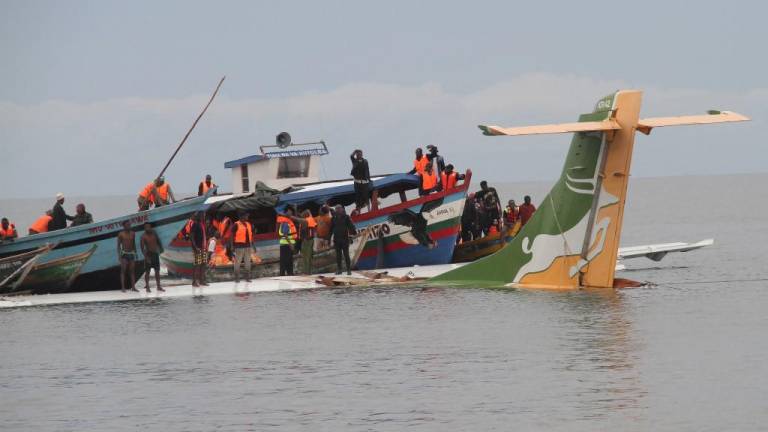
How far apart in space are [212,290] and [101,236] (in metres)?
2.89

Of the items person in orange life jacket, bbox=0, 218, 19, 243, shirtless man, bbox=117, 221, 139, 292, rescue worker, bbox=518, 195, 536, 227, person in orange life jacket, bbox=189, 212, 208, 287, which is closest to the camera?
shirtless man, bbox=117, 221, 139, 292

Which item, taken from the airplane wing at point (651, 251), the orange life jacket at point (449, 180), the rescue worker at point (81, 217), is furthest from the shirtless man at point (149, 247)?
the airplane wing at point (651, 251)

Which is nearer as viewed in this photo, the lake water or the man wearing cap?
the lake water

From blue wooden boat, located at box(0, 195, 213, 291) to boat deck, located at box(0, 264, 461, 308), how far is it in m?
0.87

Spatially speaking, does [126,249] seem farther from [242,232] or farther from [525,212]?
[525,212]

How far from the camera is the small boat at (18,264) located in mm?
28719

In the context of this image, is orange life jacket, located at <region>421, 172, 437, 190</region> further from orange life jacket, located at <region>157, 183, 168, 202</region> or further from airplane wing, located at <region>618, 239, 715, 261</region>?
orange life jacket, located at <region>157, 183, 168, 202</region>

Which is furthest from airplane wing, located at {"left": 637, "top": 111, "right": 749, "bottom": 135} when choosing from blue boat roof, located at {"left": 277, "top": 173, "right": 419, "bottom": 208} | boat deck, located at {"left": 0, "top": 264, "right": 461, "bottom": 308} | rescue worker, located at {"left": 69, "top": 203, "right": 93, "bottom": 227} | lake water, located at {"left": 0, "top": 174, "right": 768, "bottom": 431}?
rescue worker, located at {"left": 69, "top": 203, "right": 93, "bottom": 227}

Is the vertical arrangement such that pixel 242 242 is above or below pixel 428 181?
below

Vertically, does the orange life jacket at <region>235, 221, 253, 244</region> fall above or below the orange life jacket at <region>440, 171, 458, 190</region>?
below

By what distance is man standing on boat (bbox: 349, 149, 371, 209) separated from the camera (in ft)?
107

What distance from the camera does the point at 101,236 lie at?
95.7ft

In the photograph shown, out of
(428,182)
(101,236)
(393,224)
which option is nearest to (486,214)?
(428,182)

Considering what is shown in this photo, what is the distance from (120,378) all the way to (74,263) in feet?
33.9
